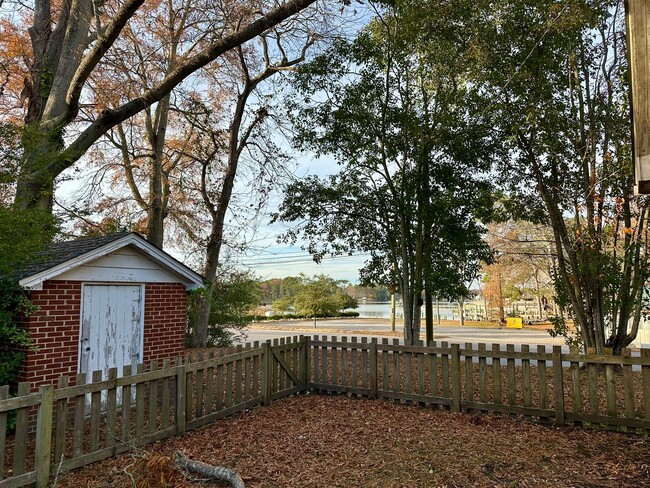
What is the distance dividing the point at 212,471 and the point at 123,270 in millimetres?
4136

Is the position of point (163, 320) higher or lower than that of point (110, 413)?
higher

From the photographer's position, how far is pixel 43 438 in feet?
12.9

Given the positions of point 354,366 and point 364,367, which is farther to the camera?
point 354,366

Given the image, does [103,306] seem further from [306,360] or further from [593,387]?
[593,387]

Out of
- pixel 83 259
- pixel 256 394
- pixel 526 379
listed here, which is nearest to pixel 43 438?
pixel 83 259

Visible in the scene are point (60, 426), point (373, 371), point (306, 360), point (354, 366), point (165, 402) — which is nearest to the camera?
point (60, 426)

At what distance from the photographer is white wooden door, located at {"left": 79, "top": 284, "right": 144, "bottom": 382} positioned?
6.41m

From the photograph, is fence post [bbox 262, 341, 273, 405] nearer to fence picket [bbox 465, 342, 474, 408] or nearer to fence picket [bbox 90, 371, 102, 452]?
fence picket [bbox 90, 371, 102, 452]

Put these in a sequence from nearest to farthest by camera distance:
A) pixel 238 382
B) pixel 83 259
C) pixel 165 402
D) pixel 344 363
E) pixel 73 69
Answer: pixel 165 402 → pixel 83 259 → pixel 238 382 → pixel 344 363 → pixel 73 69

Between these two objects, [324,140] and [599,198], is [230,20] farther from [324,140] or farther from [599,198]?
[599,198]

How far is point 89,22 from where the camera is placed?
921 cm

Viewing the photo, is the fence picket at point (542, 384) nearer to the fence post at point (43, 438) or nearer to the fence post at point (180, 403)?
the fence post at point (180, 403)

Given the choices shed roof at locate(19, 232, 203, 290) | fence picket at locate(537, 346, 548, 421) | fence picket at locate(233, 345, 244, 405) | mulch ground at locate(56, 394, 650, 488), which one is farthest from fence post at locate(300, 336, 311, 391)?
fence picket at locate(537, 346, 548, 421)

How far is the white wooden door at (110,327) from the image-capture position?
6406 mm
